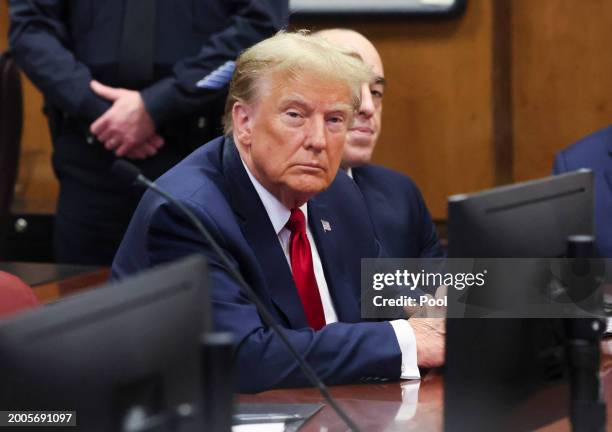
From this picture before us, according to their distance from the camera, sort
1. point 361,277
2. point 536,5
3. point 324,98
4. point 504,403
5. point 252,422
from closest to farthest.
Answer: point 504,403 → point 252,422 → point 324,98 → point 361,277 → point 536,5

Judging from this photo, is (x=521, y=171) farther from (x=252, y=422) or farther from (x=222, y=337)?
(x=222, y=337)

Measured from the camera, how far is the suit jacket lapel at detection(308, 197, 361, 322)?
8.41 ft

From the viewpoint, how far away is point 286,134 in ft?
8.13

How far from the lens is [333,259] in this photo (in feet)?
8.59

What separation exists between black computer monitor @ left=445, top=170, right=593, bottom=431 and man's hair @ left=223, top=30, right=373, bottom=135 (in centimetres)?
80

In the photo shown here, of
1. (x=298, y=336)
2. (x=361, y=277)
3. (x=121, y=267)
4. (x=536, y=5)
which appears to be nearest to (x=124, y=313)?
(x=298, y=336)

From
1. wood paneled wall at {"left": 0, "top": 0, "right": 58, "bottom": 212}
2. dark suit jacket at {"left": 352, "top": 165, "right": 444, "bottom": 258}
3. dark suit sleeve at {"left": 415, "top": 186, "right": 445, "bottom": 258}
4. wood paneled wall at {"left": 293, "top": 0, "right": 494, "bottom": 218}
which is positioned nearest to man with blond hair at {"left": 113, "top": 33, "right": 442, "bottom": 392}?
dark suit jacket at {"left": 352, "top": 165, "right": 444, "bottom": 258}

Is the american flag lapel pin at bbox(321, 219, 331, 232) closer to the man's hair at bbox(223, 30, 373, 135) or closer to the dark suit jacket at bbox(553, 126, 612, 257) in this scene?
the man's hair at bbox(223, 30, 373, 135)

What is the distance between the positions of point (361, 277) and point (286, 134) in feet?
1.35

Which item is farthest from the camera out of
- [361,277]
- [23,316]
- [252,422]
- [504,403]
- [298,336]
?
[361,277]

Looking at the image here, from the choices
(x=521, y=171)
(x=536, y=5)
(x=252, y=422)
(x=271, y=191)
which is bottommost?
(x=252, y=422)

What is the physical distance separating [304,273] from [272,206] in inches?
6.3

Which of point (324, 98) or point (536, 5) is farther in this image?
point (536, 5)

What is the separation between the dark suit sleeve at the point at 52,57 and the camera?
11.1 ft
